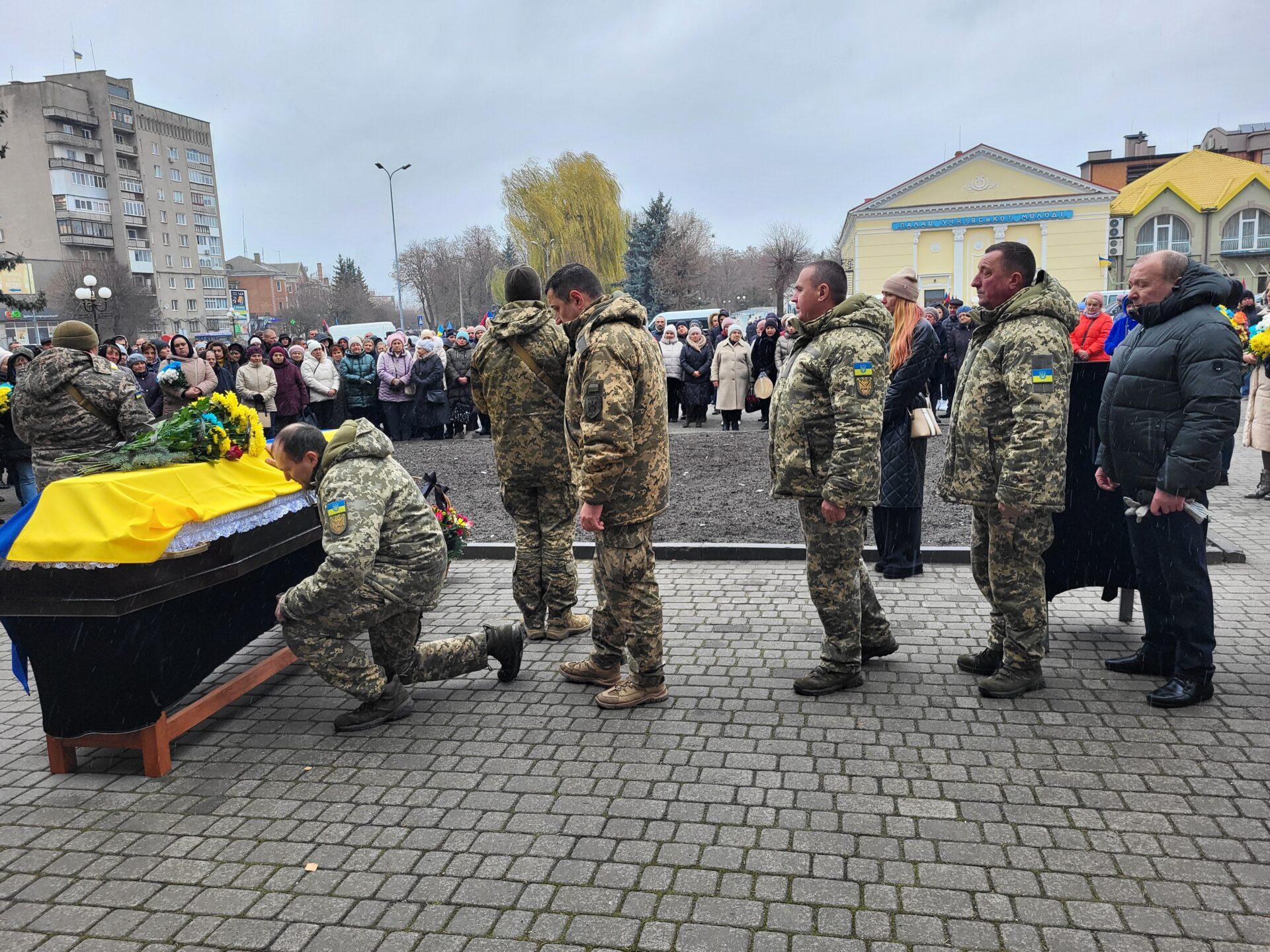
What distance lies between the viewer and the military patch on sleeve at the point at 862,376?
13.6 feet

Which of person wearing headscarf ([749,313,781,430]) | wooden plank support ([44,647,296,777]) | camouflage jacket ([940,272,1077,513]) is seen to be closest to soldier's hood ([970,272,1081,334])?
camouflage jacket ([940,272,1077,513])

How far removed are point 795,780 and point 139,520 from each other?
2916 mm

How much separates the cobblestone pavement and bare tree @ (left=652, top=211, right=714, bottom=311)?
54516mm

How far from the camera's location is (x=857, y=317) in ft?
14.1

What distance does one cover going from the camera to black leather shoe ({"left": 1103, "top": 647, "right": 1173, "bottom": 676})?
4.61 meters

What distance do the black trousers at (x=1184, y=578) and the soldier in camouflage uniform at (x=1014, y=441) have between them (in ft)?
1.57

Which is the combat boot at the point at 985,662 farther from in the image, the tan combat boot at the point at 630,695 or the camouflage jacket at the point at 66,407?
the camouflage jacket at the point at 66,407

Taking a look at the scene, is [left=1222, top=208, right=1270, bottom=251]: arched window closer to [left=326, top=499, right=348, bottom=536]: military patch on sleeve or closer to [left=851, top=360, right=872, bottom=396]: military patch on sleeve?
[left=851, top=360, right=872, bottom=396]: military patch on sleeve

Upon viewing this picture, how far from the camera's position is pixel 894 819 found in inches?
133

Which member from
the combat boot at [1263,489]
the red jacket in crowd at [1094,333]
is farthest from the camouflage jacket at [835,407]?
the red jacket in crowd at [1094,333]

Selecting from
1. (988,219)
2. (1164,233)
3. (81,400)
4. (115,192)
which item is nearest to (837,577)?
(81,400)

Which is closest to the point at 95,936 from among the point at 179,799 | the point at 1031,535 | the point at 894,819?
the point at 179,799

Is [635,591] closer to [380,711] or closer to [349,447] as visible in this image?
[380,711]

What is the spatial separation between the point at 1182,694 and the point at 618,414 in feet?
9.53
